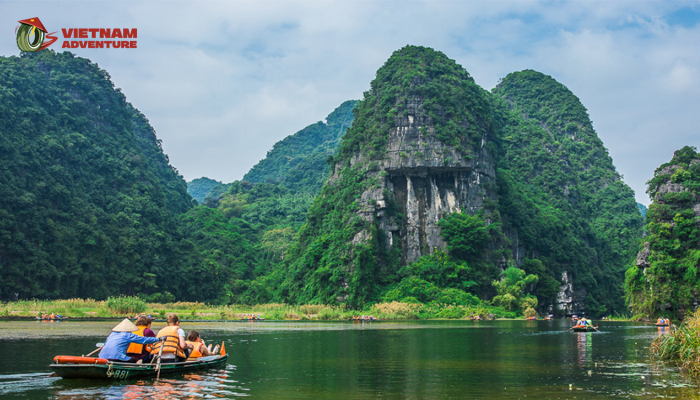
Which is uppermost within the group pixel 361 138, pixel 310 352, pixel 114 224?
pixel 361 138

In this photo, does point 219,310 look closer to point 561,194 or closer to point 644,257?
point 644,257

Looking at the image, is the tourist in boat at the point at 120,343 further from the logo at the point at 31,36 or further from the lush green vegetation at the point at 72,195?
the lush green vegetation at the point at 72,195

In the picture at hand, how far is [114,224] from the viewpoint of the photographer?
3041 inches

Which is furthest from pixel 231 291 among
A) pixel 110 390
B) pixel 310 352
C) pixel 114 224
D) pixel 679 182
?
pixel 110 390

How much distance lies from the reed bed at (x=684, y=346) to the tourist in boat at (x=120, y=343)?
14.7 meters

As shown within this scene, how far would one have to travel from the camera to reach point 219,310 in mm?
58719

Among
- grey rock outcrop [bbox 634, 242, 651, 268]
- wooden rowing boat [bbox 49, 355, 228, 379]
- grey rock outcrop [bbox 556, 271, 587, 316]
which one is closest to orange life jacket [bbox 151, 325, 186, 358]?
wooden rowing boat [bbox 49, 355, 228, 379]

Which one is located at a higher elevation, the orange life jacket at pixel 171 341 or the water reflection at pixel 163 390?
the orange life jacket at pixel 171 341

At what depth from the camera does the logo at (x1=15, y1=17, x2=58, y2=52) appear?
29.2 m

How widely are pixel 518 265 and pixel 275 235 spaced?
1652 inches

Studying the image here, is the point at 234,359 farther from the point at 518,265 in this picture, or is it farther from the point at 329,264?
the point at 518,265

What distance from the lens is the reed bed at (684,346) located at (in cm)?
1642

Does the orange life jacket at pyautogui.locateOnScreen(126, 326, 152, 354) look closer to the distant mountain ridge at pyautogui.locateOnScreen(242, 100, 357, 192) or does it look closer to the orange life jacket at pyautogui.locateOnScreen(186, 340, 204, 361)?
the orange life jacket at pyautogui.locateOnScreen(186, 340, 204, 361)

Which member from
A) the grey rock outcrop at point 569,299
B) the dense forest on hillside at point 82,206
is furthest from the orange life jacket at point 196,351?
the grey rock outcrop at point 569,299
